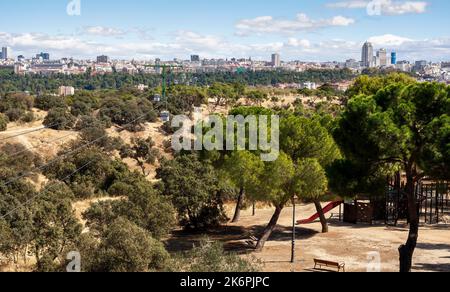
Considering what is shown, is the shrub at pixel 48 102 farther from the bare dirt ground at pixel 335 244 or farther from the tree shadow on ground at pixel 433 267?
the tree shadow on ground at pixel 433 267

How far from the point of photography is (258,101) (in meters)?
73.1

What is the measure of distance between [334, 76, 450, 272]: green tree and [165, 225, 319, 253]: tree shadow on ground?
7.45m

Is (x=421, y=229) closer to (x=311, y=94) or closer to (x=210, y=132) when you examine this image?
(x=210, y=132)

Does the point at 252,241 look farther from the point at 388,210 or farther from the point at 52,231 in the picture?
the point at 388,210

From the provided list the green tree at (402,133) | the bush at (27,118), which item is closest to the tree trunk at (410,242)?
the green tree at (402,133)

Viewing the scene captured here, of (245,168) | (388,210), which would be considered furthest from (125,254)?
(388,210)

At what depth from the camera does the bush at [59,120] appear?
156ft

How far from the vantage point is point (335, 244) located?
22.7 meters

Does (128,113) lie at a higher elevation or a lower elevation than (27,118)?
higher

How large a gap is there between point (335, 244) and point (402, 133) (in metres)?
8.97

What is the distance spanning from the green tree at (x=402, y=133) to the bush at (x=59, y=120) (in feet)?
117

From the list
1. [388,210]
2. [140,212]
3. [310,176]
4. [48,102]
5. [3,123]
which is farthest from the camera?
[48,102]
